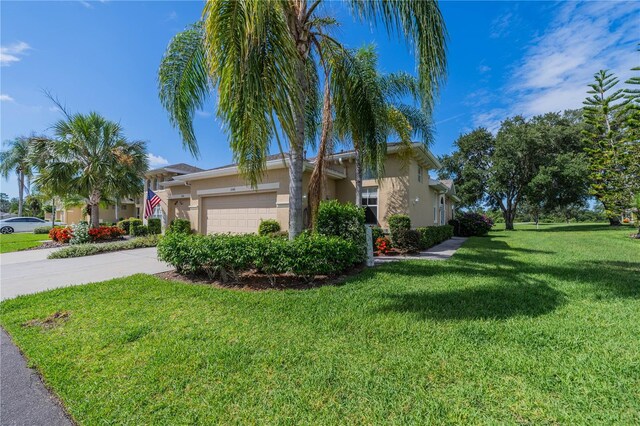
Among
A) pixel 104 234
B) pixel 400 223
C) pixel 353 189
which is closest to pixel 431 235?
pixel 400 223

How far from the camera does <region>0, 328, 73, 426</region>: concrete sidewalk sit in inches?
94.2

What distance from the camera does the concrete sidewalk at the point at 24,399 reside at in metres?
2.39

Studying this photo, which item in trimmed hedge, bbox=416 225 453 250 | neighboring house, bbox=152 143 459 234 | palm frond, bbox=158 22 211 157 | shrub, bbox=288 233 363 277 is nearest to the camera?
shrub, bbox=288 233 363 277

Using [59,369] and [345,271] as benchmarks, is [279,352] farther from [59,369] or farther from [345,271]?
[345,271]

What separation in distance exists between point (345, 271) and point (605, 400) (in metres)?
5.29

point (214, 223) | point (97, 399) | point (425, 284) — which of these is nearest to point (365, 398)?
point (97, 399)

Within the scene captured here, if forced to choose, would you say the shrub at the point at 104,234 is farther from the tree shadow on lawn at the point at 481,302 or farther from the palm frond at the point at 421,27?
the palm frond at the point at 421,27

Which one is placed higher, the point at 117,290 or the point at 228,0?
the point at 228,0

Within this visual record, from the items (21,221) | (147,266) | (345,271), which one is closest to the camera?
(345,271)

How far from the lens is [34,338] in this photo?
3.88 metres

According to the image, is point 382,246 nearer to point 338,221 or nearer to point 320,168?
point 338,221

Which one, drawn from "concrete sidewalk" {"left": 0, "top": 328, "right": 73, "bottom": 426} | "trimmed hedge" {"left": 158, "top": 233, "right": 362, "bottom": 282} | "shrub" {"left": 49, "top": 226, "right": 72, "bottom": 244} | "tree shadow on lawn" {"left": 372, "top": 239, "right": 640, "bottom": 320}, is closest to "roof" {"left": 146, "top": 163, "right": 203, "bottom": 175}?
"shrub" {"left": 49, "top": 226, "right": 72, "bottom": 244}

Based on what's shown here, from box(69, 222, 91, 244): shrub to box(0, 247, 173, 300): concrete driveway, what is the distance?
2.85 metres

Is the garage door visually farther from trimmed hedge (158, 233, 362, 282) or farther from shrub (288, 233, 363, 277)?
shrub (288, 233, 363, 277)
